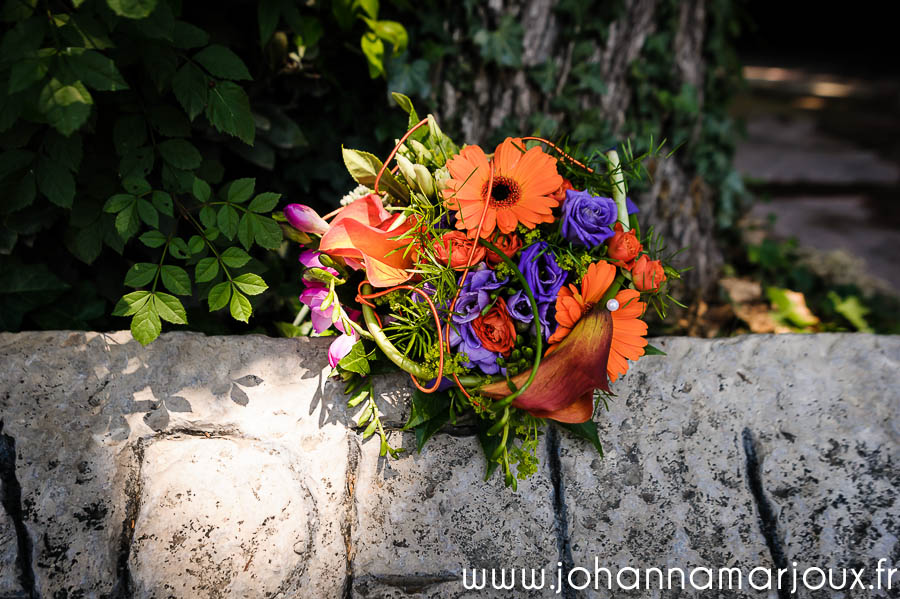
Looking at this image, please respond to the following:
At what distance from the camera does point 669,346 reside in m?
1.38

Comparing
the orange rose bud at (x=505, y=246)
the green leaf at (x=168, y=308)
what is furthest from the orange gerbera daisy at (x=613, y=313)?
the green leaf at (x=168, y=308)

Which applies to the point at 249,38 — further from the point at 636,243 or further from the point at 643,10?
the point at 643,10

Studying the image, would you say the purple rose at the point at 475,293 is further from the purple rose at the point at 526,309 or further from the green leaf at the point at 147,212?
the green leaf at the point at 147,212

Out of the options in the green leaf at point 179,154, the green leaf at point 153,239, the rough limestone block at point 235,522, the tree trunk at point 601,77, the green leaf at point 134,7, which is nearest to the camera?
the green leaf at point 134,7

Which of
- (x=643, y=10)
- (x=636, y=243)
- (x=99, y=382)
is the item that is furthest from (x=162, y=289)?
(x=643, y=10)

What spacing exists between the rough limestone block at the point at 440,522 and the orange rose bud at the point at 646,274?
410mm

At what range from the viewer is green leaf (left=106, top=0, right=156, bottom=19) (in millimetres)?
1039

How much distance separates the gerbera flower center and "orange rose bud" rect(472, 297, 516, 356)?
20 cm

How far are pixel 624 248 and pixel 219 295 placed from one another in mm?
844

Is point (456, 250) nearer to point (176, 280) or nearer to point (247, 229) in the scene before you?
point (247, 229)

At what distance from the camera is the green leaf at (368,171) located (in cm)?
128

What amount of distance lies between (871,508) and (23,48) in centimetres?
186

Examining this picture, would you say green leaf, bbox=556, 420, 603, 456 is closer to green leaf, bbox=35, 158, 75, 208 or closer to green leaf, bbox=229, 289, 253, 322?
green leaf, bbox=229, 289, 253, 322

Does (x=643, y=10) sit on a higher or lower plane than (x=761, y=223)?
higher
